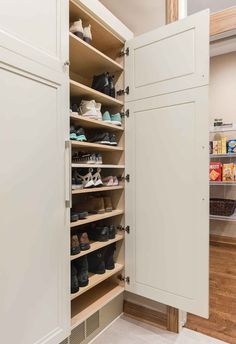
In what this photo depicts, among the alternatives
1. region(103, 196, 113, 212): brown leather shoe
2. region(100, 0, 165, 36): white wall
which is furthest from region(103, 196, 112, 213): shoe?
region(100, 0, 165, 36): white wall

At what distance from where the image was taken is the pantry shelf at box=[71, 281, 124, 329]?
4.86 ft

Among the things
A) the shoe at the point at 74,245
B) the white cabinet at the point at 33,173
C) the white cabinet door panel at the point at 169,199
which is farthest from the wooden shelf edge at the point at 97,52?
the shoe at the point at 74,245

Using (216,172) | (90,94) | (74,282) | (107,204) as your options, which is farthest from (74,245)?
(216,172)

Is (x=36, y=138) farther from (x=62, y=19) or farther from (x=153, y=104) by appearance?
(x=153, y=104)

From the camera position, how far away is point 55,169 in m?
1.21

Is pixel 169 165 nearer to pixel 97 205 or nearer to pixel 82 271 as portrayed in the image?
pixel 97 205

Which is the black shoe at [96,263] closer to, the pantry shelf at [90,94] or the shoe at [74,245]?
the shoe at [74,245]

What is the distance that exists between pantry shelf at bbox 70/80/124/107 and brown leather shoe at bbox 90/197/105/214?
0.69m

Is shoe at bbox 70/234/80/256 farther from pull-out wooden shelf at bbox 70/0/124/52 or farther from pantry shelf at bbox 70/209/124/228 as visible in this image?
pull-out wooden shelf at bbox 70/0/124/52

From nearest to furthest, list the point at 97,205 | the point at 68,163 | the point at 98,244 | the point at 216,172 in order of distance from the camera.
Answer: the point at 68,163, the point at 98,244, the point at 97,205, the point at 216,172

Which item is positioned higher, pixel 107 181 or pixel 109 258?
pixel 107 181

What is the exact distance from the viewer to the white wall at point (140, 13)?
1.83 m

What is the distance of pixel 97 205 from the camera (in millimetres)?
1737

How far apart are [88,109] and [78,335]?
1.42 meters
